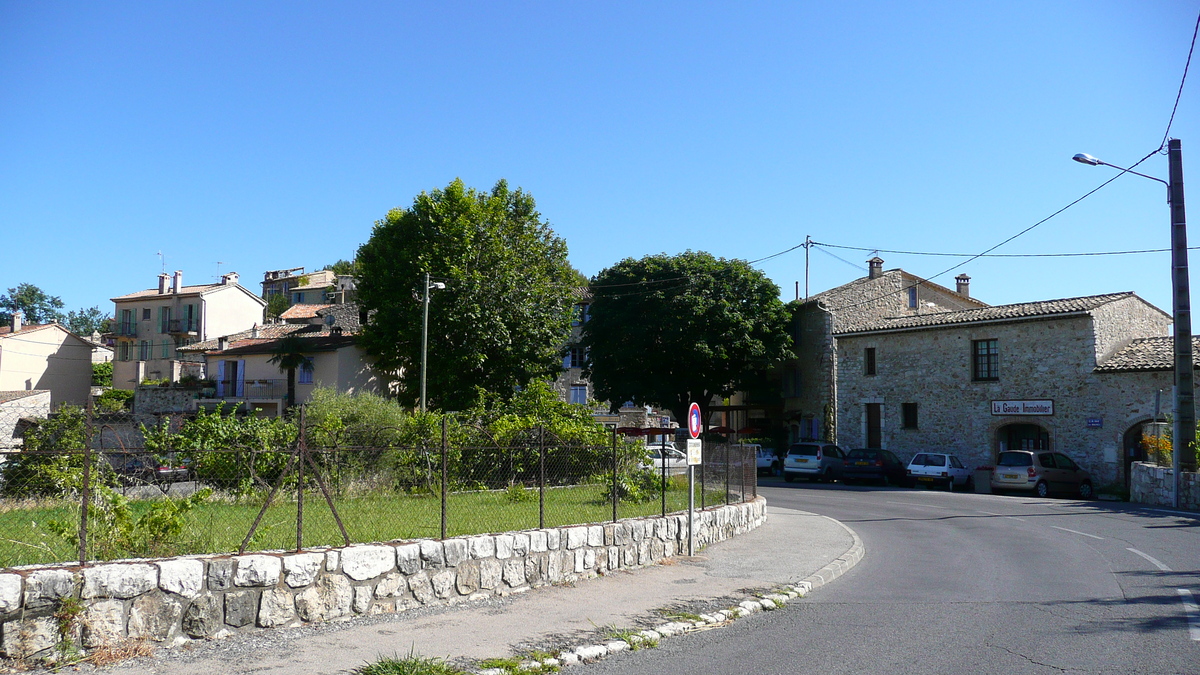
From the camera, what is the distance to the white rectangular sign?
33.2m

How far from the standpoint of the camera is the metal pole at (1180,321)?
2138cm

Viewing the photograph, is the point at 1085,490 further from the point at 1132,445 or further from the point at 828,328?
the point at 828,328

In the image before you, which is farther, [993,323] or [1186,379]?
[993,323]

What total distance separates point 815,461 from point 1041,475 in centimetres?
916

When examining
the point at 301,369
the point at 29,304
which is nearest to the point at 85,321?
the point at 29,304

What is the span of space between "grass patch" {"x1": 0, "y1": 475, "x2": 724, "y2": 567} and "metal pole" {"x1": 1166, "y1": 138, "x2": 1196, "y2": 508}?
1361 centimetres

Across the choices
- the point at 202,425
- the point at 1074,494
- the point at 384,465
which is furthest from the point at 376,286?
the point at 1074,494

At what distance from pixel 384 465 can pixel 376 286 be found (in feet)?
91.5

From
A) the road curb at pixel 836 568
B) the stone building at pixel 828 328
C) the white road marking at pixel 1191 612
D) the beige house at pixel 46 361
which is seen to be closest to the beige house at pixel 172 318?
the beige house at pixel 46 361

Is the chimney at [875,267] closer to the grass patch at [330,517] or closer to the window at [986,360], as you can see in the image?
the window at [986,360]

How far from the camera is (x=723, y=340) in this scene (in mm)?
42344

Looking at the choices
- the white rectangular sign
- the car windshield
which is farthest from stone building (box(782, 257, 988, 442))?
the car windshield

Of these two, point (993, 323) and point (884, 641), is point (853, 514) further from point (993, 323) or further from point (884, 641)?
Result: point (993, 323)

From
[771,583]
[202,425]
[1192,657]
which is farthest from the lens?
[202,425]
